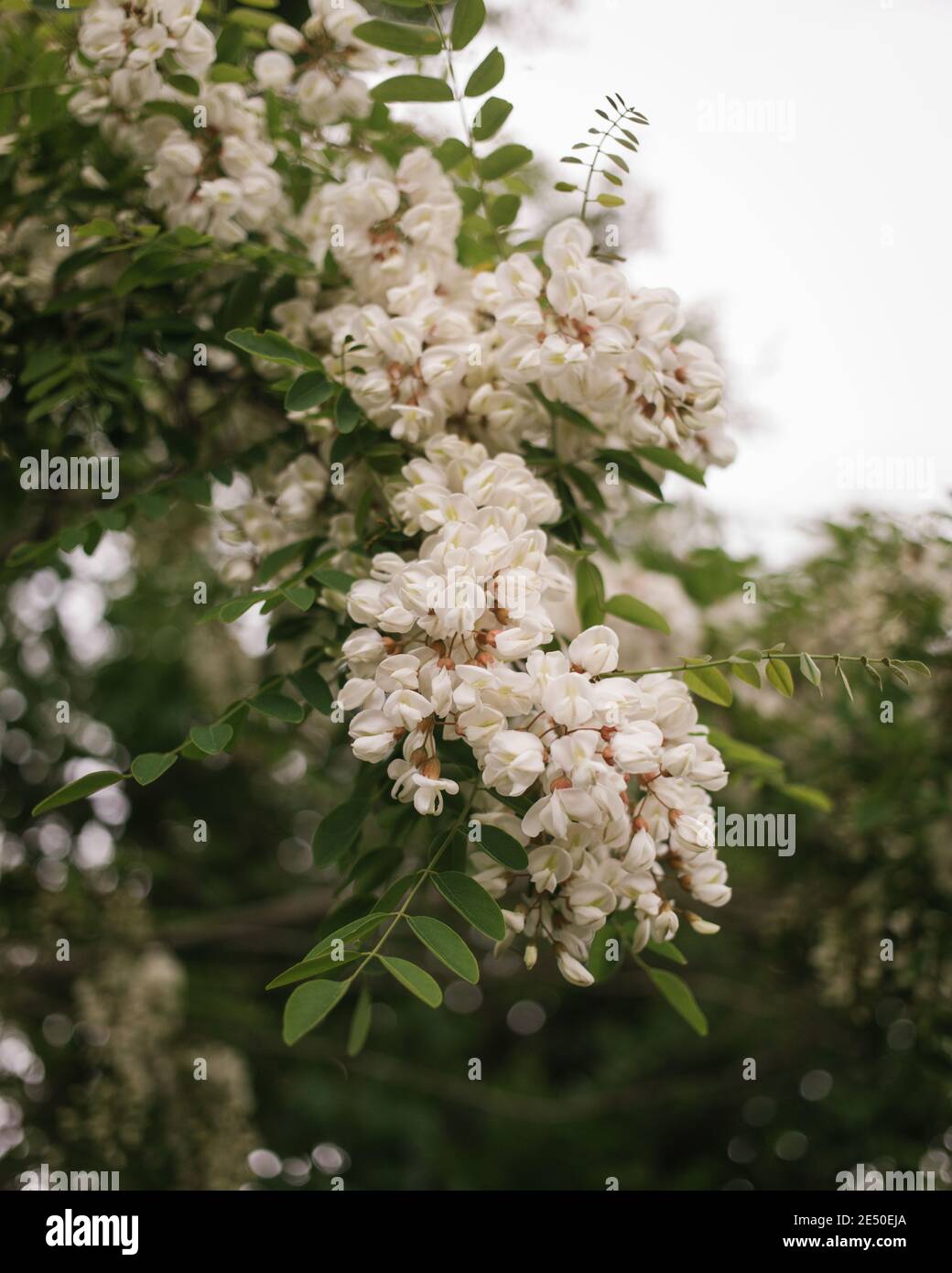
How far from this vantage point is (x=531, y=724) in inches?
42.1

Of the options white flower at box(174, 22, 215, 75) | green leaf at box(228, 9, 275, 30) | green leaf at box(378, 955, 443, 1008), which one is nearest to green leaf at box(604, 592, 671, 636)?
green leaf at box(378, 955, 443, 1008)

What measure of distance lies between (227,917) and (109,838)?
0.53 metres

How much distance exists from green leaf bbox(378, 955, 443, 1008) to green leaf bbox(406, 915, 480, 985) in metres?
0.03


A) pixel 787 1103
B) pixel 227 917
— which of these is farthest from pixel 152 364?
pixel 787 1103

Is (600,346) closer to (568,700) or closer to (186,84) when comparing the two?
(568,700)

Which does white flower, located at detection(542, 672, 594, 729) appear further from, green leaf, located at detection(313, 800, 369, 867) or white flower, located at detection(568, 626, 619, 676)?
green leaf, located at detection(313, 800, 369, 867)

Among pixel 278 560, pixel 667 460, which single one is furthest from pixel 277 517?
pixel 667 460

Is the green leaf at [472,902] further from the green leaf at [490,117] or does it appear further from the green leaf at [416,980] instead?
the green leaf at [490,117]

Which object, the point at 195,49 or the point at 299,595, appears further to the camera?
the point at 195,49

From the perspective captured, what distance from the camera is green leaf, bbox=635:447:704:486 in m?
1.45

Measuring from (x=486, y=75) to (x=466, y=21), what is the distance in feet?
0.24

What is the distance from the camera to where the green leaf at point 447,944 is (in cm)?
102
